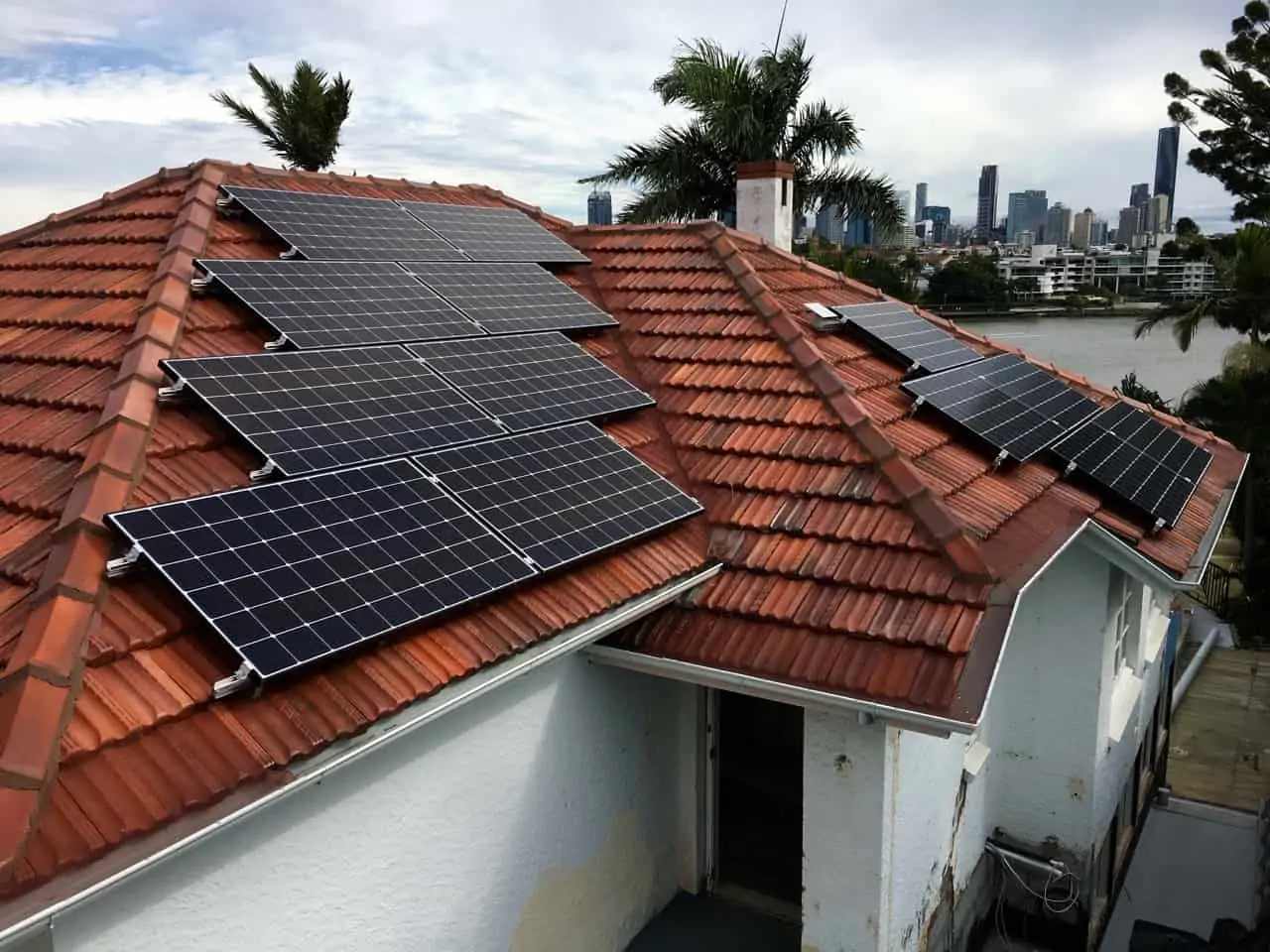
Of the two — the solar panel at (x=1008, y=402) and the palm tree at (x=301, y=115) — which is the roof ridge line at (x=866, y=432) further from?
the palm tree at (x=301, y=115)

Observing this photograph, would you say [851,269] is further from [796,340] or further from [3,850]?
[3,850]

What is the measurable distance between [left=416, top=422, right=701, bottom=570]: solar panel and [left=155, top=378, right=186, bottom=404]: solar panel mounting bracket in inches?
59.2

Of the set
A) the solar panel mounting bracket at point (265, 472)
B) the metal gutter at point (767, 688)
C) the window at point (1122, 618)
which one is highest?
the solar panel mounting bracket at point (265, 472)

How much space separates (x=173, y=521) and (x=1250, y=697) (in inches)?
750

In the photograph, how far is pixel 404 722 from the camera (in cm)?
456

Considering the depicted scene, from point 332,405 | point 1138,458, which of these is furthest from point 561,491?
point 1138,458

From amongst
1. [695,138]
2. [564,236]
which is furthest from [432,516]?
[695,138]

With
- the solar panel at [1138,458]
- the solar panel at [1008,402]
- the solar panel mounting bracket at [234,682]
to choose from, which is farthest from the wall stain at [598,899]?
the solar panel at [1138,458]

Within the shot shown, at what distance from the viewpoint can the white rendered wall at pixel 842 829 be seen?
596cm

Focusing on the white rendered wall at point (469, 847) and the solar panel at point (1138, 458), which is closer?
the white rendered wall at point (469, 847)

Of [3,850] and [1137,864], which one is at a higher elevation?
[3,850]

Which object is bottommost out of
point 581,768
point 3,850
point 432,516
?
point 581,768

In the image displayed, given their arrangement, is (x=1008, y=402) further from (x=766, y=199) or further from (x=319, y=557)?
(x=319, y=557)

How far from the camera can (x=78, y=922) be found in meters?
3.54
